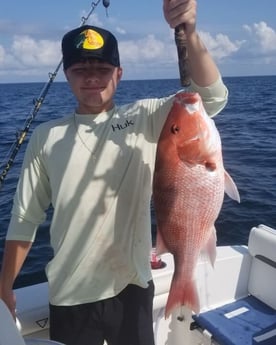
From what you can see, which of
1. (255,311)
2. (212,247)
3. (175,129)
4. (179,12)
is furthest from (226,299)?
(179,12)

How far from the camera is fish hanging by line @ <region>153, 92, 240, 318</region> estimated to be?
2.03 metres

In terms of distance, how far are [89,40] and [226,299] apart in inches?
111

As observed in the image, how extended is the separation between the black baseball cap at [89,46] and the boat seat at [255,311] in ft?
7.51

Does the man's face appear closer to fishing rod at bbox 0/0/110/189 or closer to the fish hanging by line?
the fish hanging by line

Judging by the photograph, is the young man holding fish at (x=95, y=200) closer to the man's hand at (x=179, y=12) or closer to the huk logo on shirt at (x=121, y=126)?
the huk logo on shirt at (x=121, y=126)

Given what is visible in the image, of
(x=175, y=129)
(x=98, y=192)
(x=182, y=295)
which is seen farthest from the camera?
(x=98, y=192)

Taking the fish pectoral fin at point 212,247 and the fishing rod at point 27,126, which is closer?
the fish pectoral fin at point 212,247

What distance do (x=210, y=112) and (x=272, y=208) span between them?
6.73 m

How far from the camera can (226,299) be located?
4.13 m

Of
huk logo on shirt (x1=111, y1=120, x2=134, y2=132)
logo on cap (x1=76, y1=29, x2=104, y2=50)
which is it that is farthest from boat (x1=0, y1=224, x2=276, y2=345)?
logo on cap (x1=76, y1=29, x2=104, y2=50)

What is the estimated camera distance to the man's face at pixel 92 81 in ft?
8.00

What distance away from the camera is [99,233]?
2.54 meters

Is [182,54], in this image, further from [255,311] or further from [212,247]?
[255,311]

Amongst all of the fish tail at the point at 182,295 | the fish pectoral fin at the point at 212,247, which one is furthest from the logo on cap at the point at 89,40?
the fish tail at the point at 182,295
